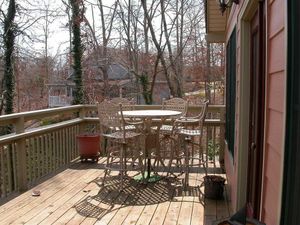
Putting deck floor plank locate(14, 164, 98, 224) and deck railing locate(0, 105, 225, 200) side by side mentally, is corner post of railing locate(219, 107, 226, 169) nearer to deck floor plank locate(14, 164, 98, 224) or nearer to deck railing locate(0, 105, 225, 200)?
deck railing locate(0, 105, 225, 200)

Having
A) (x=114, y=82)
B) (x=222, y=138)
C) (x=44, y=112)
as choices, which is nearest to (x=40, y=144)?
(x=44, y=112)

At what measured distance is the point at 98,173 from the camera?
5562 mm

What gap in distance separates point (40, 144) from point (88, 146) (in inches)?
44.1

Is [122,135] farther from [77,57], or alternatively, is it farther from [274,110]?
[77,57]

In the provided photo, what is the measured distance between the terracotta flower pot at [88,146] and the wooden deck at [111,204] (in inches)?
35.9

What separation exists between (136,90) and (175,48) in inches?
87.9

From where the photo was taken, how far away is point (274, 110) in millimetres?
1555

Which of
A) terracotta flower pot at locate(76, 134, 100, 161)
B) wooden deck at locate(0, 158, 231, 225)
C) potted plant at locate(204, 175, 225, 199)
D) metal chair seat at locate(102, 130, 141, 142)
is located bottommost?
wooden deck at locate(0, 158, 231, 225)

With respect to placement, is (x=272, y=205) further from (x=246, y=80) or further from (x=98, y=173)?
(x=98, y=173)

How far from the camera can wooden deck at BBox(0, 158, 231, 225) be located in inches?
144

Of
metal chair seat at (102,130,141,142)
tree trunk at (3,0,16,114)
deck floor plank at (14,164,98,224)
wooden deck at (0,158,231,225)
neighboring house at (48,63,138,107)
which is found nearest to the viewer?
wooden deck at (0,158,231,225)

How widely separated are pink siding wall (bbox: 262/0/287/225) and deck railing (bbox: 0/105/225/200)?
318 centimetres

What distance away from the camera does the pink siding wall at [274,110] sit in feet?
4.49

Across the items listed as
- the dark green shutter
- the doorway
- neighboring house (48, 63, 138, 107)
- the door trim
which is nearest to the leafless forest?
neighboring house (48, 63, 138, 107)
